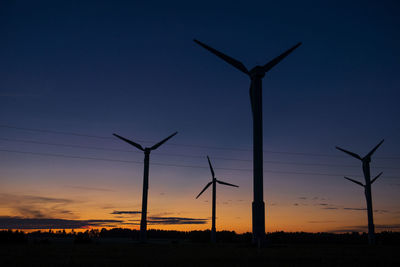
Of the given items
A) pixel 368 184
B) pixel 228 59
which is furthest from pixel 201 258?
pixel 368 184

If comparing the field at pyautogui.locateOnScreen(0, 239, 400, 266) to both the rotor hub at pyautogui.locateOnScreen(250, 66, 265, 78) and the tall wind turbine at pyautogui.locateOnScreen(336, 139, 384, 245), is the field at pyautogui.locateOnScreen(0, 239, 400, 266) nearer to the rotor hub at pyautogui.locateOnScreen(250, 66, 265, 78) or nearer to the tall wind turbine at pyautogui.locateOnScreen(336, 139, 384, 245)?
the rotor hub at pyautogui.locateOnScreen(250, 66, 265, 78)

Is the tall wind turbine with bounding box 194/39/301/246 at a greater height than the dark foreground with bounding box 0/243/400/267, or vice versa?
the tall wind turbine with bounding box 194/39/301/246

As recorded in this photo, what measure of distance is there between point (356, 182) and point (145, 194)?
61278 mm

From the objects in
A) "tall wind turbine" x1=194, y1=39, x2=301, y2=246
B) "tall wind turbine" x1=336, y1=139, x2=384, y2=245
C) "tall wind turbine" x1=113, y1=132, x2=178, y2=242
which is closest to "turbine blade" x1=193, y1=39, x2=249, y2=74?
"tall wind turbine" x1=194, y1=39, x2=301, y2=246

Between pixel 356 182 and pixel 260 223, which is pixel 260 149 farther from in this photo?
pixel 356 182

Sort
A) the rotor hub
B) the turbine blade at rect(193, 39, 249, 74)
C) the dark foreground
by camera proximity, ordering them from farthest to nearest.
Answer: the turbine blade at rect(193, 39, 249, 74) → the rotor hub → the dark foreground

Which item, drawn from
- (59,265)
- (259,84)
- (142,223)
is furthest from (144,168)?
(59,265)

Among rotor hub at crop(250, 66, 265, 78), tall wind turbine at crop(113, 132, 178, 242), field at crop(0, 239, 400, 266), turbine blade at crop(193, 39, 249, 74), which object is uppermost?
turbine blade at crop(193, 39, 249, 74)

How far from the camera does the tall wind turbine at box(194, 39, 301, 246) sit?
47.4 m

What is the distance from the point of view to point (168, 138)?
106 metres

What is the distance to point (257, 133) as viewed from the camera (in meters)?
50.8

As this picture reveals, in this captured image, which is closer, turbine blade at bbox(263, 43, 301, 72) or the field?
the field

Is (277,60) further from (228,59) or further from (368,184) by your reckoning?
(368,184)

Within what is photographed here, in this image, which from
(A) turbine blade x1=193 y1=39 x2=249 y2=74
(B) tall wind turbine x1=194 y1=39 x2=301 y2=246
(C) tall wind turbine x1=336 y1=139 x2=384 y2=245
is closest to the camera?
(B) tall wind turbine x1=194 y1=39 x2=301 y2=246
